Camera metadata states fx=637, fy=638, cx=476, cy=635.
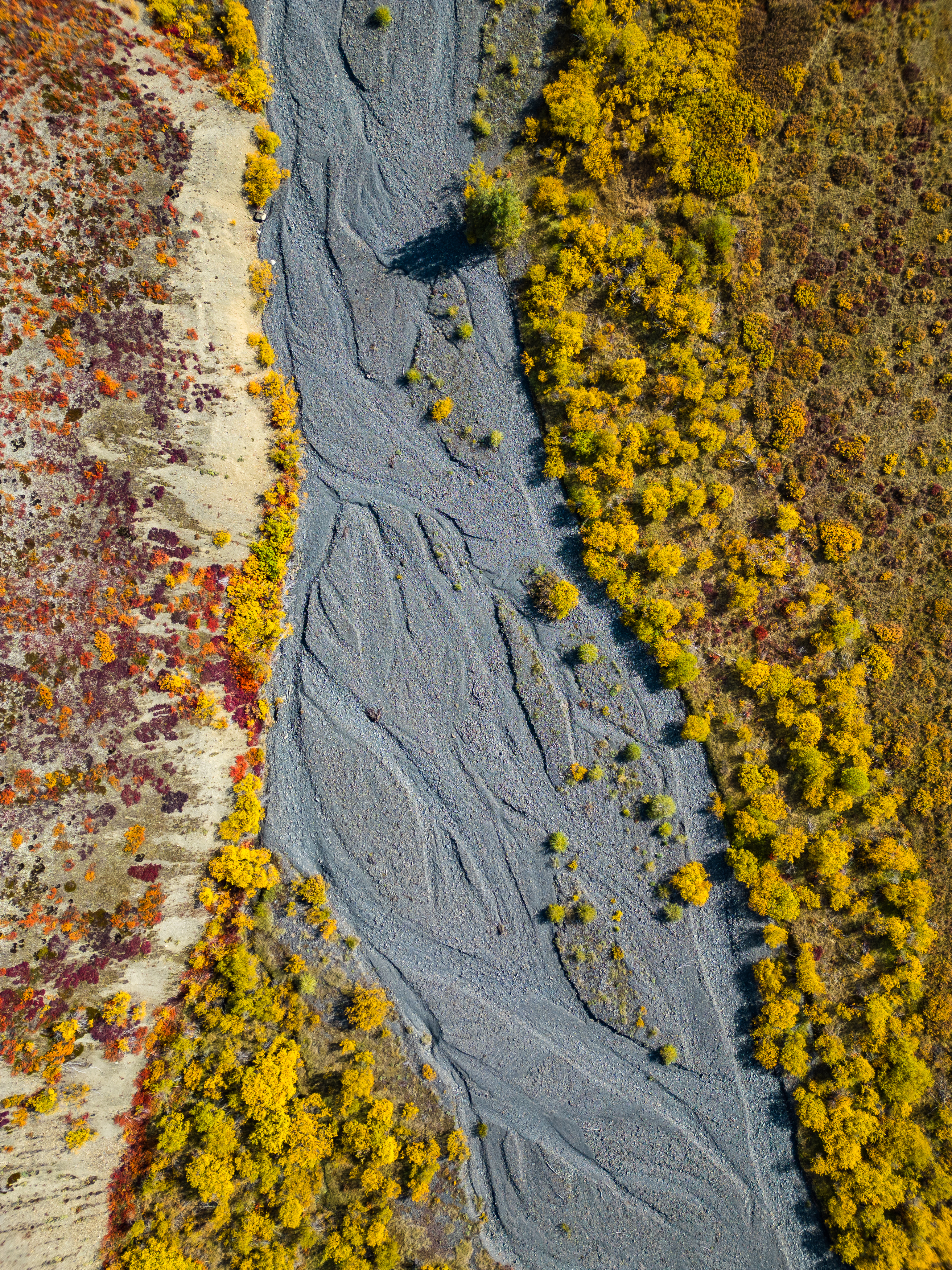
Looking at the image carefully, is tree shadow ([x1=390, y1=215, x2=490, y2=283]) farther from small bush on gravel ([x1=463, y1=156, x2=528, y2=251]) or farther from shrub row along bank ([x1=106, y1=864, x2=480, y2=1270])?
shrub row along bank ([x1=106, y1=864, x2=480, y2=1270])

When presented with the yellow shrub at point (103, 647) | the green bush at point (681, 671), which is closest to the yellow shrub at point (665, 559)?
the green bush at point (681, 671)

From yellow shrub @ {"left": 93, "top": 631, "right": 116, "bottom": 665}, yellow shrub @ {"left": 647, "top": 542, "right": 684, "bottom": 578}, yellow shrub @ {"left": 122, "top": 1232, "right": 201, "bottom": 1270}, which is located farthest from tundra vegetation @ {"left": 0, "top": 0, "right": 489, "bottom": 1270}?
yellow shrub @ {"left": 647, "top": 542, "right": 684, "bottom": 578}

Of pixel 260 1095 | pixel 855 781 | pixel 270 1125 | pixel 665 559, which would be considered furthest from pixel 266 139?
pixel 270 1125

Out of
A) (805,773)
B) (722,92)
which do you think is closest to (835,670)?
(805,773)

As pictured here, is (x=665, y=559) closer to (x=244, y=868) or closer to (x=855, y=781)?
(x=855, y=781)

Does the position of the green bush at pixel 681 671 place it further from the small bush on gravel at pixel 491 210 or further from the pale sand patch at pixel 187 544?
the small bush on gravel at pixel 491 210
